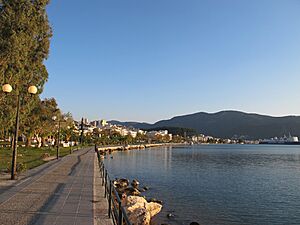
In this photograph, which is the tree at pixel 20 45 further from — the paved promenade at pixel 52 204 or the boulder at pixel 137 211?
the boulder at pixel 137 211

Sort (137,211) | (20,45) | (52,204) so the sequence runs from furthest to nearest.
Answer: (20,45)
(137,211)
(52,204)

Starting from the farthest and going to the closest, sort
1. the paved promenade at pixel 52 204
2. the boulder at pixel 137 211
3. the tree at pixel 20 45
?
the tree at pixel 20 45
the boulder at pixel 137 211
the paved promenade at pixel 52 204

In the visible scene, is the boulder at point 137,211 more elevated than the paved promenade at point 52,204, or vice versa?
the paved promenade at point 52,204

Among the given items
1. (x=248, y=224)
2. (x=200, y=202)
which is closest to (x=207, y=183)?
(x=200, y=202)

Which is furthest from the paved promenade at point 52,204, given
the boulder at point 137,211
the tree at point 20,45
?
the tree at point 20,45

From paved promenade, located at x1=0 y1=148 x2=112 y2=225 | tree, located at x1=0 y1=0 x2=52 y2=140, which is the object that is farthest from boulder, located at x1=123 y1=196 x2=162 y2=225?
tree, located at x1=0 y1=0 x2=52 y2=140

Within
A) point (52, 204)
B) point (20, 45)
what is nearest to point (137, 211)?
point (52, 204)

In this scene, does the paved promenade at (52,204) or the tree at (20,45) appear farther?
the tree at (20,45)

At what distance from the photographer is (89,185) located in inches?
Result: 544

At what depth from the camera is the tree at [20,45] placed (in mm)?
20562

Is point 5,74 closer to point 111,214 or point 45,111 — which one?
point 111,214

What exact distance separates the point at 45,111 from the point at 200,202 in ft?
110

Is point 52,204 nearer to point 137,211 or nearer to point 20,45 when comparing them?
point 137,211

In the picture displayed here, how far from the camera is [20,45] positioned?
814 inches
